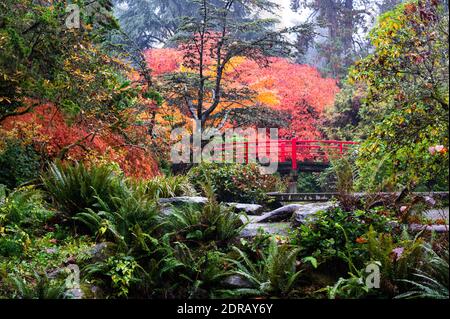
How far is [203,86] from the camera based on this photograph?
14.0m

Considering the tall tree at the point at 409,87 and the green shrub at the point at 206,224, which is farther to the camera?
the green shrub at the point at 206,224

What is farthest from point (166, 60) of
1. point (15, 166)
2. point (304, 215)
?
point (304, 215)

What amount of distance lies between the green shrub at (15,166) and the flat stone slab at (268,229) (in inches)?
151

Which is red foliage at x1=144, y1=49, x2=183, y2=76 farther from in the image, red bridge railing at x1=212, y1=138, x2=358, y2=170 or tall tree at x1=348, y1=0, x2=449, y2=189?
tall tree at x1=348, y1=0, x2=449, y2=189

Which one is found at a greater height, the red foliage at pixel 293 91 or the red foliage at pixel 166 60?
the red foliage at pixel 166 60

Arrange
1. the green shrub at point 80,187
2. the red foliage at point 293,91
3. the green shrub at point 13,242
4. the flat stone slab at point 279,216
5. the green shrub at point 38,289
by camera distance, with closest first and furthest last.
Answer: the green shrub at point 38,289, the green shrub at point 13,242, the green shrub at point 80,187, the flat stone slab at point 279,216, the red foliage at point 293,91

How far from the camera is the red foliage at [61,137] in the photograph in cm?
750

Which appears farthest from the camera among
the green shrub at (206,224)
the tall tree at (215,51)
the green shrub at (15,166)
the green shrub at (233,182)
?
the tall tree at (215,51)

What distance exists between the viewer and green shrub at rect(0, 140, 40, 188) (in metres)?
7.43

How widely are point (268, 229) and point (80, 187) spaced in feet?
9.45

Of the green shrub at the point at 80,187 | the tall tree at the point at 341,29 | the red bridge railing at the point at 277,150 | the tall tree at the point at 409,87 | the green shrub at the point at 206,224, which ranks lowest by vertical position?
the green shrub at the point at 206,224

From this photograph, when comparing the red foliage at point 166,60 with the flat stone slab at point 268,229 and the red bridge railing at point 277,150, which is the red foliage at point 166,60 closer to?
the red bridge railing at point 277,150

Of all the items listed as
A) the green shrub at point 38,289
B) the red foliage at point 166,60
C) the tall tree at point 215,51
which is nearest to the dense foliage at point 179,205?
the green shrub at point 38,289

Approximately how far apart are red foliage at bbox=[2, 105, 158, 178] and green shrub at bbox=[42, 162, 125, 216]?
1.13 meters
